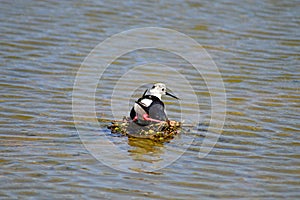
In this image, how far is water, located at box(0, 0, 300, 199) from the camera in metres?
6.34

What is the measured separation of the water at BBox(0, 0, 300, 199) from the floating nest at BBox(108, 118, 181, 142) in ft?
0.47

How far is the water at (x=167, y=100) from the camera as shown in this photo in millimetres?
6340

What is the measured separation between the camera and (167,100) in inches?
366

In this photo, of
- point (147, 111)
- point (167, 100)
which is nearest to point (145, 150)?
point (147, 111)

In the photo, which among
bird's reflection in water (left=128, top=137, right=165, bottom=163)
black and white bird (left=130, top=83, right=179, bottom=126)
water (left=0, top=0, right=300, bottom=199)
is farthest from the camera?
black and white bird (left=130, top=83, right=179, bottom=126)

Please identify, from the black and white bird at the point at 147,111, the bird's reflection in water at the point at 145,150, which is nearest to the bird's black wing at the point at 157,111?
the black and white bird at the point at 147,111

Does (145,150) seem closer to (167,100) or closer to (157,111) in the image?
(157,111)

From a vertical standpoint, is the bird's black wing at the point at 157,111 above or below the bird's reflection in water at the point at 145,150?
above

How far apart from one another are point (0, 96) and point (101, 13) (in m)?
4.85

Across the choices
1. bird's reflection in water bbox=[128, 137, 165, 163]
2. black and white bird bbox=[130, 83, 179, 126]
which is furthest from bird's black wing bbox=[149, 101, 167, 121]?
bird's reflection in water bbox=[128, 137, 165, 163]

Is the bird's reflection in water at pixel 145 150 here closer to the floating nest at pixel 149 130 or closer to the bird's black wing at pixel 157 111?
the floating nest at pixel 149 130

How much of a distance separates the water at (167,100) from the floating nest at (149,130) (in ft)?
0.47

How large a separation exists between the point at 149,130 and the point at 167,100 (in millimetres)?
1756

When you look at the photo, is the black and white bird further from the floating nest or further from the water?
the water
